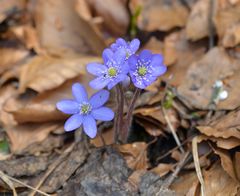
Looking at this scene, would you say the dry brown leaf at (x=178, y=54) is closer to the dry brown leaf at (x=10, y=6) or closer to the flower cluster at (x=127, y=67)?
the flower cluster at (x=127, y=67)

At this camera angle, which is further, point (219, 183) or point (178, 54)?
point (178, 54)

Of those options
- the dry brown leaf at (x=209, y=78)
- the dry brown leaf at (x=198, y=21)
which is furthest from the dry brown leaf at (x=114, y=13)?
the dry brown leaf at (x=209, y=78)

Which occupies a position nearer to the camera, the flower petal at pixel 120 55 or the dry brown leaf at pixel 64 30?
the flower petal at pixel 120 55

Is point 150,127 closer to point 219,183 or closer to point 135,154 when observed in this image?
point 135,154

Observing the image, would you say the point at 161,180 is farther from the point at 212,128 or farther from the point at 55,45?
the point at 55,45

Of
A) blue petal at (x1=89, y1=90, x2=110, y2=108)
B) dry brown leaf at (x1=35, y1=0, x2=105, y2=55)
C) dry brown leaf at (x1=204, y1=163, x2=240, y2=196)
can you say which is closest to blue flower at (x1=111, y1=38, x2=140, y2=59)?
blue petal at (x1=89, y1=90, x2=110, y2=108)

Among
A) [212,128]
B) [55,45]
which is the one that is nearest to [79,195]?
[212,128]

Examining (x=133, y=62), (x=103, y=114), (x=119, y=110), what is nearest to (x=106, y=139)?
(x=119, y=110)
